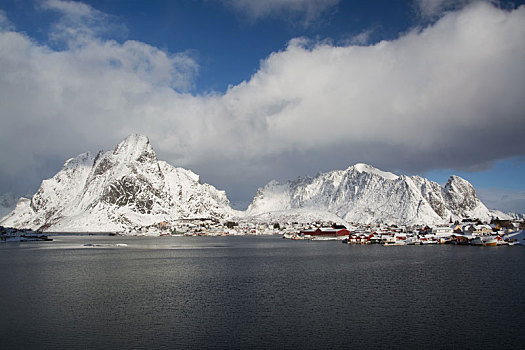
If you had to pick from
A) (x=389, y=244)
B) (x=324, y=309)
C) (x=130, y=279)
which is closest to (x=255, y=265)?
(x=130, y=279)

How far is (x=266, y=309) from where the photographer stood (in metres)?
38.8

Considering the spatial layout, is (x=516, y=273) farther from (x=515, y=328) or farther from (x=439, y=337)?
(x=439, y=337)

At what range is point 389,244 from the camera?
481ft

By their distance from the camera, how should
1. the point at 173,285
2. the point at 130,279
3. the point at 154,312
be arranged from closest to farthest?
the point at 154,312, the point at 173,285, the point at 130,279

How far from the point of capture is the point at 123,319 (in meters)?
35.8

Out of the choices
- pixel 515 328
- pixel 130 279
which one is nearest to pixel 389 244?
pixel 130 279

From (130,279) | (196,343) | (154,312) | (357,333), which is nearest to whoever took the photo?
(196,343)

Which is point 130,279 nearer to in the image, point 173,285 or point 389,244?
point 173,285

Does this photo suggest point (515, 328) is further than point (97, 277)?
No

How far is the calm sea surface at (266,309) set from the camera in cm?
2950

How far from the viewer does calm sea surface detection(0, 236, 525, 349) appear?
29500mm

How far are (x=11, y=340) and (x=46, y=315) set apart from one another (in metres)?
7.64

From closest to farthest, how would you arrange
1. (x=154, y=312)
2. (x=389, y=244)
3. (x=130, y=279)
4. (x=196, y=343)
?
(x=196, y=343), (x=154, y=312), (x=130, y=279), (x=389, y=244)

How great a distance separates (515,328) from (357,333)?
1234 centimetres
